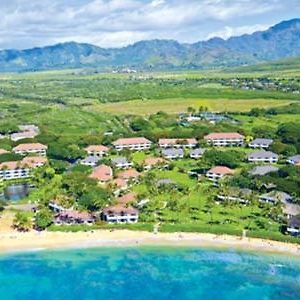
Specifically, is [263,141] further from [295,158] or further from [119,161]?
[119,161]

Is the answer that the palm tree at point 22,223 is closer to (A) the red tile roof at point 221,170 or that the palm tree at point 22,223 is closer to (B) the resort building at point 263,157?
(A) the red tile roof at point 221,170

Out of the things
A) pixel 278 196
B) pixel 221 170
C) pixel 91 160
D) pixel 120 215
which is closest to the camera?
pixel 120 215

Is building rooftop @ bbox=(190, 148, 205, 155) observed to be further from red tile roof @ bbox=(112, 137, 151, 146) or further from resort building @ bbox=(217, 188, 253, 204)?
resort building @ bbox=(217, 188, 253, 204)

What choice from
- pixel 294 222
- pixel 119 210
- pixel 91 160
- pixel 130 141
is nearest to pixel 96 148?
pixel 130 141

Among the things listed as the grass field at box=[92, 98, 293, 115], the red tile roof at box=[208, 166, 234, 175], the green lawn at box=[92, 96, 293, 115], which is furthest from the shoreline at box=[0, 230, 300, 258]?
the grass field at box=[92, 98, 293, 115]

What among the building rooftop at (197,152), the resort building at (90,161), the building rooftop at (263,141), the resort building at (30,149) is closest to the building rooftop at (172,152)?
the building rooftop at (197,152)
